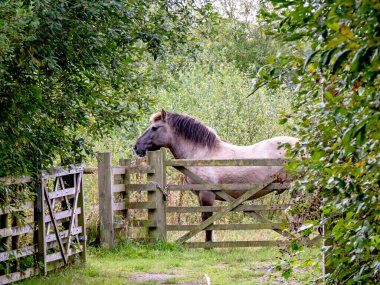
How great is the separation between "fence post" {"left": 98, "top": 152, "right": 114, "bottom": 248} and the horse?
3.54 ft

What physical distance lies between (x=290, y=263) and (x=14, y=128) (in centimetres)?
350

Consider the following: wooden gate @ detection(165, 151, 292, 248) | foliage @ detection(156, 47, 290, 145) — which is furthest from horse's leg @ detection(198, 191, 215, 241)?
foliage @ detection(156, 47, 290, 145)

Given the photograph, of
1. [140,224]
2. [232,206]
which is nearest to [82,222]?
[140,224]

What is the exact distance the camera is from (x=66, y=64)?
25.4ft

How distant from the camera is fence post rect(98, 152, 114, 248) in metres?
12.0

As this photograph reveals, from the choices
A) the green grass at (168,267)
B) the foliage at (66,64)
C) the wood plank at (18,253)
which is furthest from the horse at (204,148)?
the wood plank at (18,253)

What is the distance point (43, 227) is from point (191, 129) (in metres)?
4.14

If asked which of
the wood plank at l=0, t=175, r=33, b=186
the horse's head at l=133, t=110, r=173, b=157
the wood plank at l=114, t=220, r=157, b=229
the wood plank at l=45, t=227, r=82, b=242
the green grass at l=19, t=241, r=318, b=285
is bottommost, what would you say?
the green grass at l=19, t=241, r=318, b=285

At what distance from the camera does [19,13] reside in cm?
596

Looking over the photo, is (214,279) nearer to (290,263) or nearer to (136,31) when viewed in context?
(136,31)

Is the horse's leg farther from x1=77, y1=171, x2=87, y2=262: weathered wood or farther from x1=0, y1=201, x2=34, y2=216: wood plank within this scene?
x1=0, y1=201, x2=34, y2=216: wood plank

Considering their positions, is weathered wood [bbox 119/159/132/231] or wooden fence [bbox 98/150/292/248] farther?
weathered wood [bbox 119/159/132/231]

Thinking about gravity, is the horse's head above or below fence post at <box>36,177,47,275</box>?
above

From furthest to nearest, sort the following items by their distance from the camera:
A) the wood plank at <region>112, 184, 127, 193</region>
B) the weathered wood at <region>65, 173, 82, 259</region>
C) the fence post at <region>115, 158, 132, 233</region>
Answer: the fence post at <region>115, 158, 132, 233</region>
the wood plank at <region>112, 184, 127, 193</region>
the weathered wood at <region>65, 173, 82, 259</region>
